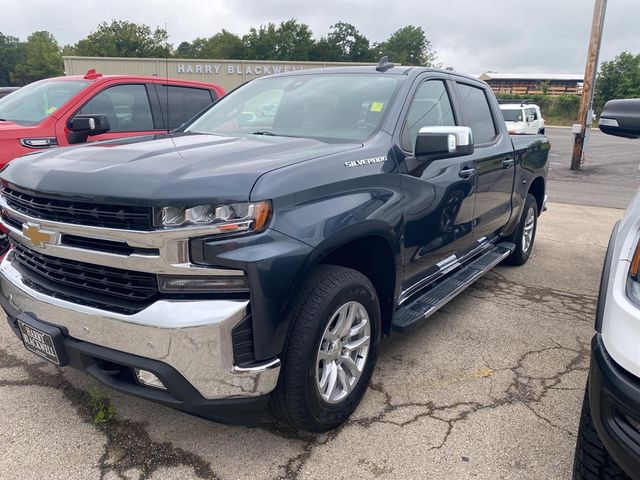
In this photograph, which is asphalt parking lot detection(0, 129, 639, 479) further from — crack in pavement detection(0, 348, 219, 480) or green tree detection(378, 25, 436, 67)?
green tree detection(378, 25, 436, 67)

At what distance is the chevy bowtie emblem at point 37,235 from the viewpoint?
2328mm

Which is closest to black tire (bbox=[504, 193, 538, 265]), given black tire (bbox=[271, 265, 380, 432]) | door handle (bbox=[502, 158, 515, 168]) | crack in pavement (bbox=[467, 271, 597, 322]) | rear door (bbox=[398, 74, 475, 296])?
crack in pavement (bbox=[467, 271, 597, 322])

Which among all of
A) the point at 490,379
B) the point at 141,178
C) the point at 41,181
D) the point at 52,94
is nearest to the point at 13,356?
the point at 41,181

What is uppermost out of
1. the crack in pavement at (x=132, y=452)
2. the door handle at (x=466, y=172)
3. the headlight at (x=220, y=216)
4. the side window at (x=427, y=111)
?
the side window at (x=427, y=111)

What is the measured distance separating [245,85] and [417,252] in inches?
80.1

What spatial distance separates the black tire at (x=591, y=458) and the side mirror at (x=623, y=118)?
4.67 ft

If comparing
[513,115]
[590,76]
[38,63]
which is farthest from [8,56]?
[590,76]

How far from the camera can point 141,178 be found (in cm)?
212

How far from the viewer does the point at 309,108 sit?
342 cm

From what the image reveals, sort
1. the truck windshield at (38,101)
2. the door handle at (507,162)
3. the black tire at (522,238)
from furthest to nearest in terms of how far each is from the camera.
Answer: the truck windshield at (38,101)
the black tire at (522,238)
the door handle at (507,162)

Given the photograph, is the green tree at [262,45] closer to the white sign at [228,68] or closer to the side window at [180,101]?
the white sign at [228,68]

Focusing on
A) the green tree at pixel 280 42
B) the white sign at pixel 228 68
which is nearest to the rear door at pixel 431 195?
the white sign at pixel 228 68

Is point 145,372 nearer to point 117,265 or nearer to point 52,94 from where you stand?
point 117,265

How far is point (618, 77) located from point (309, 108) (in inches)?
2577
